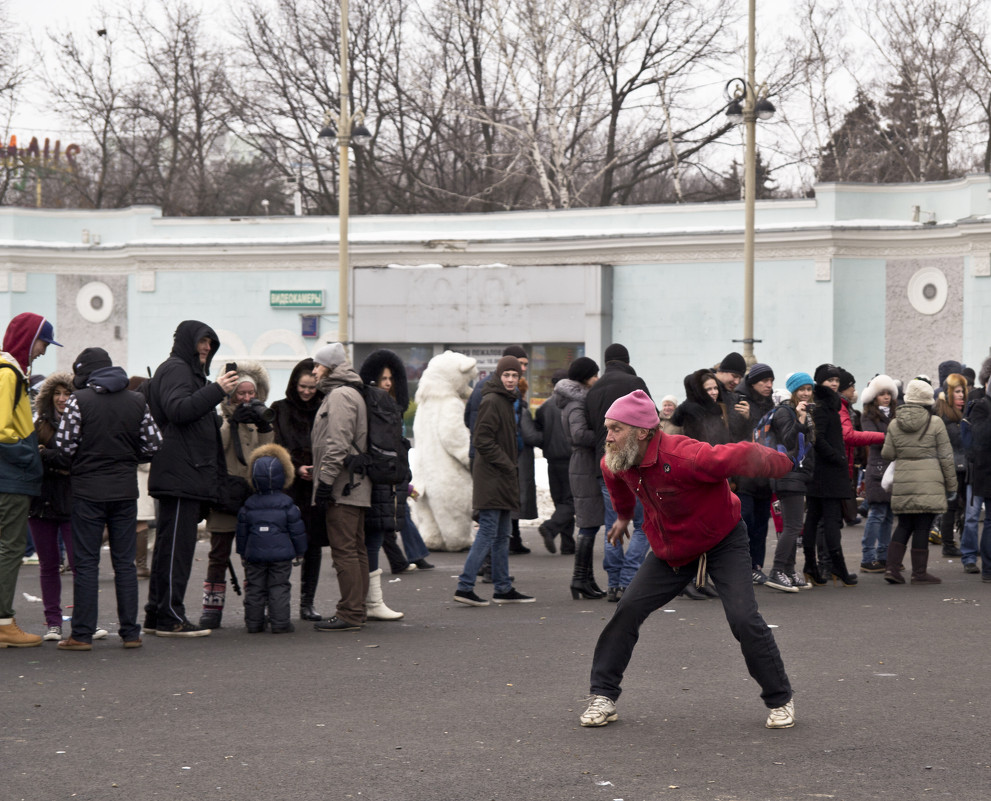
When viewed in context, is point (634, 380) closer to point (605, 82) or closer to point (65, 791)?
point (65, 791)

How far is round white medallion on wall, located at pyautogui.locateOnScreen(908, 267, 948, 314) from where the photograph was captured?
2516 cm

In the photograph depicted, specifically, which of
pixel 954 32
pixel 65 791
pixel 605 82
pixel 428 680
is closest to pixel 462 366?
pixel 428 680

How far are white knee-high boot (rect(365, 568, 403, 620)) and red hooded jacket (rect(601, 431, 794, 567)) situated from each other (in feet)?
11.3

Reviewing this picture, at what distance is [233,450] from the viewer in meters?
9.15

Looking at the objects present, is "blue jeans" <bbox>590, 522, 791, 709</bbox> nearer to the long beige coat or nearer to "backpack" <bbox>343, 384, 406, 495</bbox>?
"backpack" <bbox>343, 384, 406, 495</bbox>

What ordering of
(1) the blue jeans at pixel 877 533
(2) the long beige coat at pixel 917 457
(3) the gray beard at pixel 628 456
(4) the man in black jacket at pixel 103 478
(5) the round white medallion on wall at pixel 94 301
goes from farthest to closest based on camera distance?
(5) the round white medallion on wall at pixel 94 301 < (1) the blue jeans at pixel 877 533 < (2) the long beige coat at pixel 917 457 < (4) the man in black jacket at pixel 103 478 < (3) the gray beard at pixel 628 456

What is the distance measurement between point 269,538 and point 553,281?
17986 mm

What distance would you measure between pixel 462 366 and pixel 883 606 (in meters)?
4.69

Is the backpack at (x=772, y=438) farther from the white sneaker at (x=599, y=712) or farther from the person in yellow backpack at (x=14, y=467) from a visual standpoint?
the person in yellow backpack at (x=14, y=467)

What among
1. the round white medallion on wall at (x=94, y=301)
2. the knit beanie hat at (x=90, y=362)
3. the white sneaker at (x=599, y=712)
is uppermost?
the round white medallion on wall at (x=94, y=301)

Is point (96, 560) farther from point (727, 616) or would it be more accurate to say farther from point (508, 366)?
point (727, 616)

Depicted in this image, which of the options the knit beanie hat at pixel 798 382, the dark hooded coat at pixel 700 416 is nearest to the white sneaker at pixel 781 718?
Answer: the dark hooded coat at pixel 700 416

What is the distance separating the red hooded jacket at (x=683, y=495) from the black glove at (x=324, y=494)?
9.63 feet

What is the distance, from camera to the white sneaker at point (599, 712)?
6090mm
